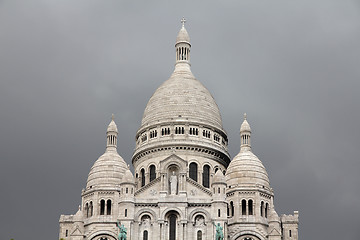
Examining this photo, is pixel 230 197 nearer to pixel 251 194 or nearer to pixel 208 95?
pixel 251 194

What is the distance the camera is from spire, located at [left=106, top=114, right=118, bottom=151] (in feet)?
403

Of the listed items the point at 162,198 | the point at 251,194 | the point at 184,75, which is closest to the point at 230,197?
the point at 251,194

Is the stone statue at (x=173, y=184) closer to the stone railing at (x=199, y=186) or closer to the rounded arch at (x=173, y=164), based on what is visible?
the stone railing at (x=199, y=186)

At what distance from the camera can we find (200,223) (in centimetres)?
10862

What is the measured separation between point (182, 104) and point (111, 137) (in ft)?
28.9

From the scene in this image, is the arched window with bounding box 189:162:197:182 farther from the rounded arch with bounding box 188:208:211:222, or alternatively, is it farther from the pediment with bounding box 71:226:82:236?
the pediment with bounding box 71:226:82:236

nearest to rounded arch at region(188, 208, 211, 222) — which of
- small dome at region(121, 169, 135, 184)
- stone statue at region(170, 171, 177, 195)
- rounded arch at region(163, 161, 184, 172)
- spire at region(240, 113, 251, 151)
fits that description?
stone statue at region(170, 171, 177, 195)

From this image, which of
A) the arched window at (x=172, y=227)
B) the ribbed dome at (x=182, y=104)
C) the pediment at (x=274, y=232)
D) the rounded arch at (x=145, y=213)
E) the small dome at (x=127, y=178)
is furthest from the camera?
the ribbed dome at (x=182, y=104)

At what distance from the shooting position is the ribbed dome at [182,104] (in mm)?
124250

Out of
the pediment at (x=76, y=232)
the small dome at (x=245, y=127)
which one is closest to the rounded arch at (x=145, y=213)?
the pediment at (x=76, y=232)

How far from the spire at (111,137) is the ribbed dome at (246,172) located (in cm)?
1340

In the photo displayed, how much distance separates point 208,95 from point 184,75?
3795mm

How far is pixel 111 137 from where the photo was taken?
A: 12350 cm

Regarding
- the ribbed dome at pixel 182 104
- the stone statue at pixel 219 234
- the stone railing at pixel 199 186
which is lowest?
the stone statue at pixel 219 234
